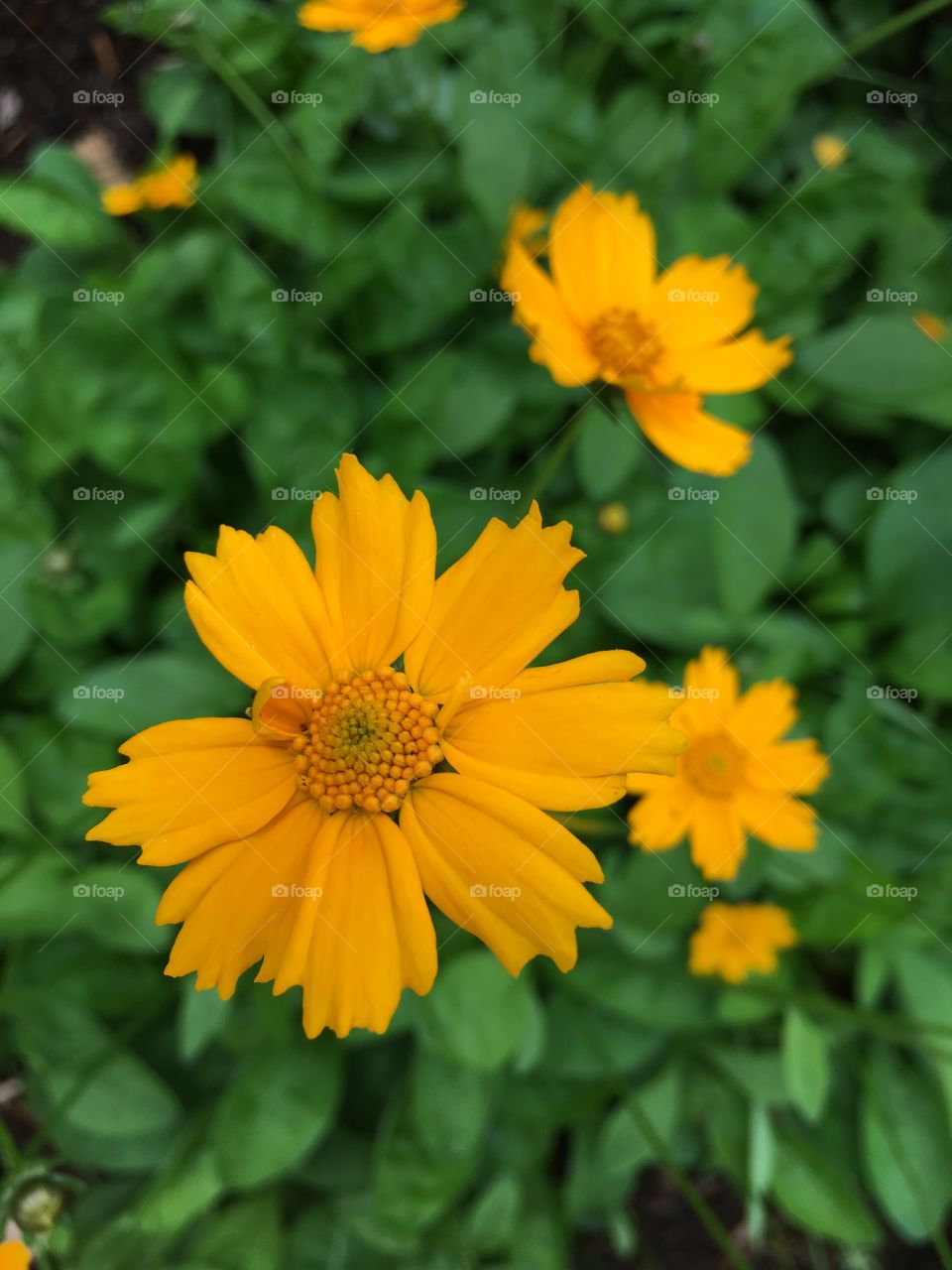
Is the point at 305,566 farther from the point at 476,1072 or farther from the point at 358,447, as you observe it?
the point at 476,1072

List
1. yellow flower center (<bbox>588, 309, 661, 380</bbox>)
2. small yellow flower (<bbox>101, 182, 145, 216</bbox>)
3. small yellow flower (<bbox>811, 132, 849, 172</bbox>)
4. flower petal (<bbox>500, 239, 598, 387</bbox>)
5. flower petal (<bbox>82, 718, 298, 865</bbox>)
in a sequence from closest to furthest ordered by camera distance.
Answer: flower petal (<bbox>82, 718, 298, 865</bbox>)
flower petal (<bbox>500, 239, 598, 387</bbox>)
yellow flower center (<bbox>588, 309, 661, 380</bbox>)
small yellow flower (<bbox>101, 182, 145, 216</bbox>)
small yellow flower (<bbox>811, 132, 849, 172</bbox>)

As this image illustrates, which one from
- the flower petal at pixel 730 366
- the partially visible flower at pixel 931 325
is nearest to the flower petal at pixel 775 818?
the flower petal at pixel 730 366

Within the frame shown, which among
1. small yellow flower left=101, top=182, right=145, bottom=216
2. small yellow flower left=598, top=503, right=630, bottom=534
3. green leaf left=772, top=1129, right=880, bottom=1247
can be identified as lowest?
green leaf left=772, top=1129, right=880, bottom=1247

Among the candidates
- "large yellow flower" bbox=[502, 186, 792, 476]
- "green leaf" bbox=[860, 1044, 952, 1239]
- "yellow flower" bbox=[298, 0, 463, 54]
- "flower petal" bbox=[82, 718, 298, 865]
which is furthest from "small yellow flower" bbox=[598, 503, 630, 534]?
"green leaf" bbox=[860, 1044, 952, 1239]

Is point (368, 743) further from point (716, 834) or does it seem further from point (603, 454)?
point (603, 454)

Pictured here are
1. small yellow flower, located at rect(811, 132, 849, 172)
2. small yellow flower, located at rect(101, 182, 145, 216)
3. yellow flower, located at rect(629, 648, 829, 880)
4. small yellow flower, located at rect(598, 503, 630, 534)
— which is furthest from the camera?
small yellow flower, located at rect(811, 132, 849, 172)

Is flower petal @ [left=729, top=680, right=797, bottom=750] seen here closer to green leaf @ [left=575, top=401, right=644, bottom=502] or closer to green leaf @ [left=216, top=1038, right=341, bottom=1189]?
green leaf @ [left=575, top=401, right=644, bottom=502]

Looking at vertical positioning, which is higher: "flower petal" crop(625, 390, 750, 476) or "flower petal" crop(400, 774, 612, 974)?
"flower petal" crop(625, 390, 750, 476)
